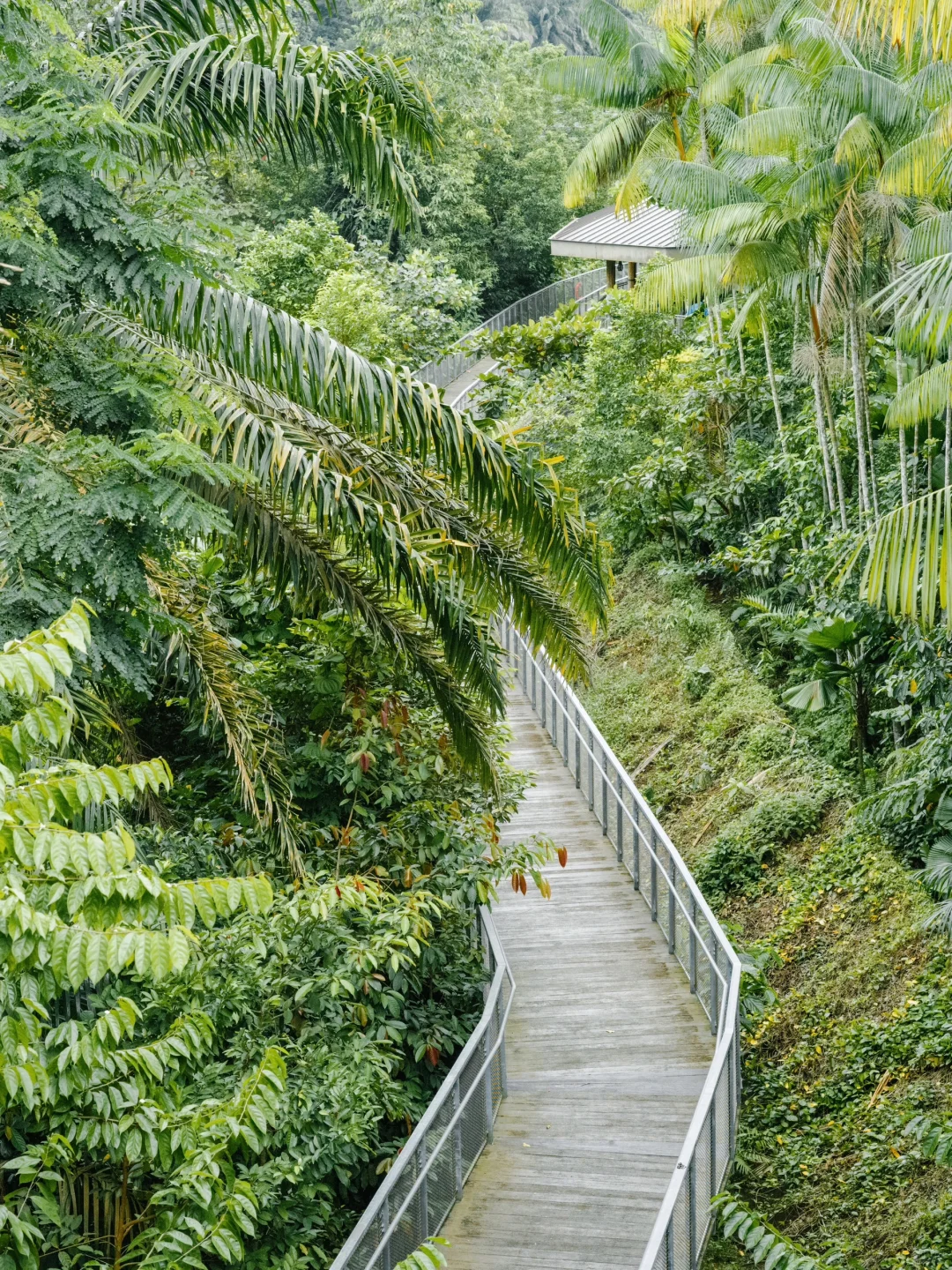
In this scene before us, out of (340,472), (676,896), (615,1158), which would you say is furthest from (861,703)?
(340,472)

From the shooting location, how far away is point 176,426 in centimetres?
732

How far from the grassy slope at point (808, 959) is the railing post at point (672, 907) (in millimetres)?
999

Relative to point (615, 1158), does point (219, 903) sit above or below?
above

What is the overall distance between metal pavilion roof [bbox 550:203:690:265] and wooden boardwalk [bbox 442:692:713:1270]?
53.5ft

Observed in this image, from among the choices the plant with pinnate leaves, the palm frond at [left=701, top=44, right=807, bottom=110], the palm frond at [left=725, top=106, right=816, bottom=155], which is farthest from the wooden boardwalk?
the palm frond at [left=701, top=44, right=807, bottom=110]

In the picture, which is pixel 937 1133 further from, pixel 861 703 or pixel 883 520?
pixel 861 703

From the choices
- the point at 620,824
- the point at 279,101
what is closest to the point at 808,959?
the point at 620,824

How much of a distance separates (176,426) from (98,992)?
139 inches

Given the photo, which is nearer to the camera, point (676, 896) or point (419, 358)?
point (676, 896)

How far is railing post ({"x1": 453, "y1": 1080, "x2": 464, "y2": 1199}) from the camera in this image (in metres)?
9.50

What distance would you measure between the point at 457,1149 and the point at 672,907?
13.4 ft

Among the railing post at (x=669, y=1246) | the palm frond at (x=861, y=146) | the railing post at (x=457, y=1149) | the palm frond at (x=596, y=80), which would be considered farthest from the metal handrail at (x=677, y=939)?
the palm frond at (x=596, y=80)

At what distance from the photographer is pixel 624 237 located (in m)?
29.3

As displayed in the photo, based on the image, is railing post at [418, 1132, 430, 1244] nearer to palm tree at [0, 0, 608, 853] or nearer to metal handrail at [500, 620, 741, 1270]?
metal handrail at [500, 620, 741, 1270]
